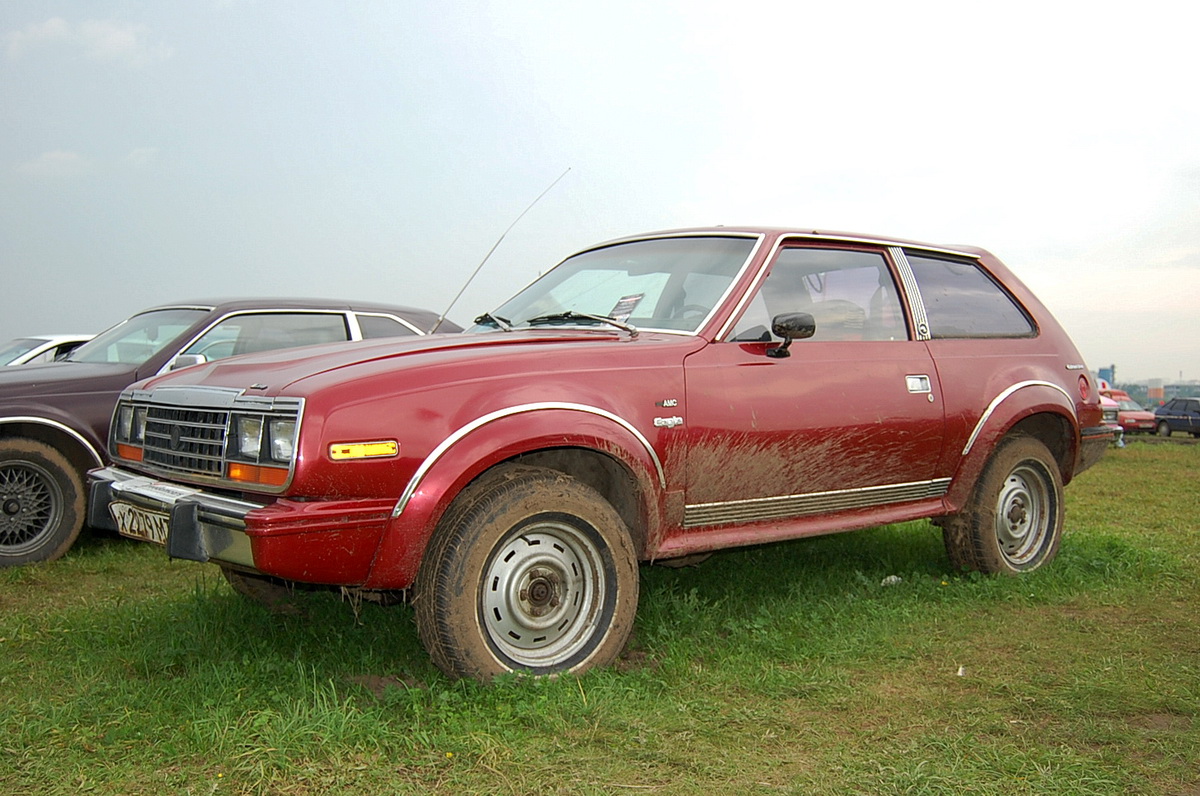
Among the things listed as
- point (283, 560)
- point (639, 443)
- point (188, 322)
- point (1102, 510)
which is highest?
point (188, 322)

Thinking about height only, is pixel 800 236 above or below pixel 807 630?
above

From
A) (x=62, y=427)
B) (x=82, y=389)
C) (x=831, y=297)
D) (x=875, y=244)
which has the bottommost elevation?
(x=62, y=427)

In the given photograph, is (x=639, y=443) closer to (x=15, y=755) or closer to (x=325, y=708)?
(x=325, y=708)

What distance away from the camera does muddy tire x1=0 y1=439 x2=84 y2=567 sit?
6.18 m

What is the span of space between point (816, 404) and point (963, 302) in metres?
1.58

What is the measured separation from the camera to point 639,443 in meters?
4.06

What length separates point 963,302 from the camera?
5.71m

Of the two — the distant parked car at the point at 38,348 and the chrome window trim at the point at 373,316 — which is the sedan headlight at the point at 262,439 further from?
the distant parked car at the point at 38,348

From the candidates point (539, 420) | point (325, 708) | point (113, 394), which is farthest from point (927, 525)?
point (113, 394)

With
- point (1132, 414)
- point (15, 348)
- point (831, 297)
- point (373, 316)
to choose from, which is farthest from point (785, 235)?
point (1132, 414)

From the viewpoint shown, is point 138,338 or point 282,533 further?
point 138,338

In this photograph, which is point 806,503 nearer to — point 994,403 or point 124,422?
point 994,403

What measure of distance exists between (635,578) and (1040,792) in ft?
5.18

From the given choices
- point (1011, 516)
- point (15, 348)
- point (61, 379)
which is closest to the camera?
point (1011, 516)
